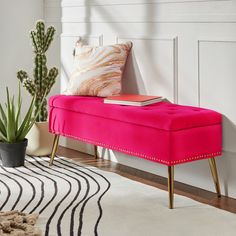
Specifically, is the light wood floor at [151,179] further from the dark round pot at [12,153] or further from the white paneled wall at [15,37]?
the white paneled wall at [15,37]

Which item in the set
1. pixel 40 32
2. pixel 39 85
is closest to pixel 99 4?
pixel 40 32

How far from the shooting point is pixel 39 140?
425 centimetres

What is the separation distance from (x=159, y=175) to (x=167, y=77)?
661 millimetres

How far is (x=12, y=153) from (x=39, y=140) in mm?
Answer: 384

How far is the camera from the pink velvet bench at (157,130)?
295 cm

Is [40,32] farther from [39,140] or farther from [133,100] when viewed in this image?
[133,100]

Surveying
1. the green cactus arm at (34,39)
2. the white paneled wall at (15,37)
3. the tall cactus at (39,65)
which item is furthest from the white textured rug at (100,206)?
the white paneled wall at (15,37)

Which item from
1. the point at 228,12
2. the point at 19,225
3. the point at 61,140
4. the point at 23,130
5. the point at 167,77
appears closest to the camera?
the point at 19,225

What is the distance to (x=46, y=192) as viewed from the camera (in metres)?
3.27

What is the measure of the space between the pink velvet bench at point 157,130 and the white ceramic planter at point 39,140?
2.23 feet

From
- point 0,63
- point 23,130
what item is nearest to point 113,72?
point 23,130

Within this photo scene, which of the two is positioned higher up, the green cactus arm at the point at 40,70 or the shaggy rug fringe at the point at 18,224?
the green cactus arm at the point at 40,70

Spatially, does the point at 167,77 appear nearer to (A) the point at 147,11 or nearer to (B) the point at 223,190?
(A) the point at 147,11

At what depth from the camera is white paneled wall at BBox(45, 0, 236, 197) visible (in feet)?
10.4
